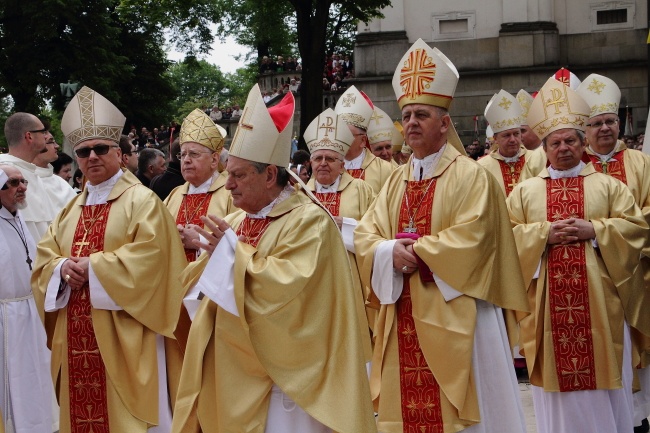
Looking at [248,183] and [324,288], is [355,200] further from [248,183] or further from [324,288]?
[324,288]

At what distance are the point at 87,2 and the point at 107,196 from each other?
1255 inches

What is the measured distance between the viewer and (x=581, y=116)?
763 cm

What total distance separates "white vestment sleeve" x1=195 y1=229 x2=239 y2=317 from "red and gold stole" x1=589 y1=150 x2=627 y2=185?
4.48 metres

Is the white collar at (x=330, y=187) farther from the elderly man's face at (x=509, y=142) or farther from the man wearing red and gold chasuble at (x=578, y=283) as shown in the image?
the man wearing red and gold chasuble at (x=578, y=283)

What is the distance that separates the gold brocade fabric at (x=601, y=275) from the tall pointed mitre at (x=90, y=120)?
9.55 ft

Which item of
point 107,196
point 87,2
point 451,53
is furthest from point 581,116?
point 87,2

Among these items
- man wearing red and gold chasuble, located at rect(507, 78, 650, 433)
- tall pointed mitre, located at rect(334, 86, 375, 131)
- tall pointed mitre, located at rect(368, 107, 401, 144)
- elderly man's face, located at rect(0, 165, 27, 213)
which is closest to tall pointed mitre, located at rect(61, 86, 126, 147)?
elderly man's face, located at rect(0, 165, 27, 213)

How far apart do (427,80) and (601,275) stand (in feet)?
6.50

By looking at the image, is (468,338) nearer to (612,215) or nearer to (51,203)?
(612,215)

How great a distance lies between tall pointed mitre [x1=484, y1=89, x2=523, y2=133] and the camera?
11.0 m

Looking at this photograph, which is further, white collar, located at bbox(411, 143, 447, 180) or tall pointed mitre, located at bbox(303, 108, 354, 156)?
tall pointed mitre, located at bbox(303, 108, 354, 156)

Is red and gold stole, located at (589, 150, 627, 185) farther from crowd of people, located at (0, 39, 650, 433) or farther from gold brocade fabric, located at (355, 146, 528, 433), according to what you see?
gold brocade fabric, located at (355, 146, 528, 433)

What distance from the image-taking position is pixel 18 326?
776cm

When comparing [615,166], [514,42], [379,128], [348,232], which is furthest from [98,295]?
[514,42]
